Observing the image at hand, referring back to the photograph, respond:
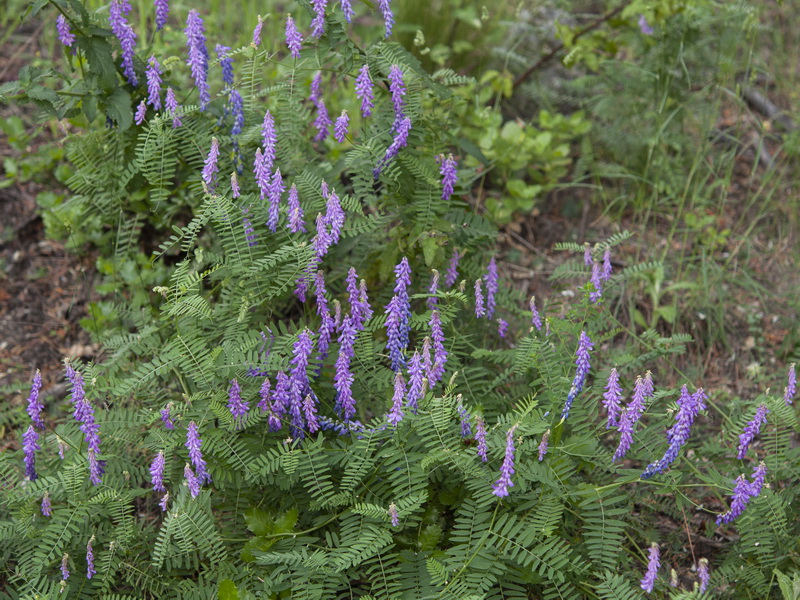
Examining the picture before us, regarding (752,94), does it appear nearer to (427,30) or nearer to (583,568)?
(427,30)

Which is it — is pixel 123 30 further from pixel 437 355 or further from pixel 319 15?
pixel 437 355

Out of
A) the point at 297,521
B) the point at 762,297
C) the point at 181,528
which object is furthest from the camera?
the point at 762,297

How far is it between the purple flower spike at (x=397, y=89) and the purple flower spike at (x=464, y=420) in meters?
1.07

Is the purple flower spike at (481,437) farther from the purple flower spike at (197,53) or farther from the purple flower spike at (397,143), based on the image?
the purple flower spike at (197,53)

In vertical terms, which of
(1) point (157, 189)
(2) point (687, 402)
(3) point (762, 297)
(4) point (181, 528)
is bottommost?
(3) point (762, 297)

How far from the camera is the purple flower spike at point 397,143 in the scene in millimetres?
2736

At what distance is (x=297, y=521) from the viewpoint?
247 centimetres

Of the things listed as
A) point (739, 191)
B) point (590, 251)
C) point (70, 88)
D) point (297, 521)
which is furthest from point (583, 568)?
point (739, 191)

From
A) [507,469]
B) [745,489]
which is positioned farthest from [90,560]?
[745,489]

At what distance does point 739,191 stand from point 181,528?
357 cm

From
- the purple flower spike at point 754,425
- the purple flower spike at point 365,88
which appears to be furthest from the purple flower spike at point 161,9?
the purple flower spike at point 754,425

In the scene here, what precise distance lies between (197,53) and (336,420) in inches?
54.3

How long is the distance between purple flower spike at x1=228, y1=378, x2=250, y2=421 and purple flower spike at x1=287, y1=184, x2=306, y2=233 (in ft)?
1.73

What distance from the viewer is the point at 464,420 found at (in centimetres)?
231
